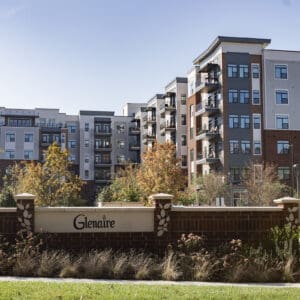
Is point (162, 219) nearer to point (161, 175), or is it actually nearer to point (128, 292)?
point (128, 292)

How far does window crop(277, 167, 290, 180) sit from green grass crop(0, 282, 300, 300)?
180 ft

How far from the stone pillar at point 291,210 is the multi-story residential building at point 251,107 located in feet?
157

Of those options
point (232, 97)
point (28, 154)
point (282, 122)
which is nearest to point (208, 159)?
point (232, 97)

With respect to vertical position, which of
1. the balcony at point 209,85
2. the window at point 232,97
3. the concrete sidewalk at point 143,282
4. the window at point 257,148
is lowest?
the concrete sidewalk at point 143,282

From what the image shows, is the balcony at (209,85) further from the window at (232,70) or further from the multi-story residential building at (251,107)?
the window at (232,70)

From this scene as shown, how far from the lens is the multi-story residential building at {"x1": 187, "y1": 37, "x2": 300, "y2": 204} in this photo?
66688 mm

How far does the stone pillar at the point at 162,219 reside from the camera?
677 inches

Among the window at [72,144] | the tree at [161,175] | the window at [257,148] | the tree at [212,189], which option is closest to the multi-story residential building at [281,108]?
the window at [257,148]

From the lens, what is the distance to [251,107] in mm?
67438

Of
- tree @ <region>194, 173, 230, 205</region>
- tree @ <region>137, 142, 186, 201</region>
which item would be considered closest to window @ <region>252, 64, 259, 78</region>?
tree @ <region>194, 173, 230, 205</region>

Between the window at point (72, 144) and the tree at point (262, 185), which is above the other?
the window at point (72, 144)

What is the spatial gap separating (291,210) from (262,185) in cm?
3926

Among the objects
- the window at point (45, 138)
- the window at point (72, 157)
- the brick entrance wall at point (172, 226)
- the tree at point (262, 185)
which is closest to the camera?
the brick entrance wall at point (172, 226)

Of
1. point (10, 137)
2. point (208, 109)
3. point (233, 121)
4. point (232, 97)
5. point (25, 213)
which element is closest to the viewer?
point (25, 213)
